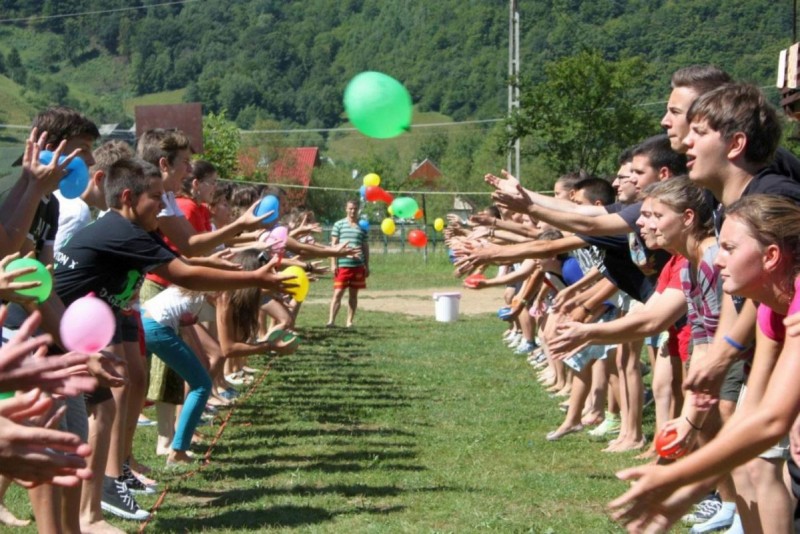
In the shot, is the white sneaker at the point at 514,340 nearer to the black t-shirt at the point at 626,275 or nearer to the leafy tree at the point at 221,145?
the black t-shirt at the point at 626,275

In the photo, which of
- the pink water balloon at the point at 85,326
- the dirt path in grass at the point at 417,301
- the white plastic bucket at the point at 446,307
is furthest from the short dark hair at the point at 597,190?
the dirt path in grass at the point at 417,301

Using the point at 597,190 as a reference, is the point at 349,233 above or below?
below

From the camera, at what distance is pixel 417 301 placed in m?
25.3

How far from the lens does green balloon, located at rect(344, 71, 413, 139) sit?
348 inches

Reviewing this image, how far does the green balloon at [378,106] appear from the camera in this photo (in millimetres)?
8844

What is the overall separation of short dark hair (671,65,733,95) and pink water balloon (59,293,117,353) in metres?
3.23

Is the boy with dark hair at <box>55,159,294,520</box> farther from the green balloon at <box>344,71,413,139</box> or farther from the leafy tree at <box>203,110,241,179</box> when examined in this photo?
the leafy tree at <box>203,110,241,179</box>

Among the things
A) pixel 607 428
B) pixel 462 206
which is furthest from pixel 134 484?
pixel 462 206

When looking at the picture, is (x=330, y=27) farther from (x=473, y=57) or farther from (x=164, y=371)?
(x=164, y=371)

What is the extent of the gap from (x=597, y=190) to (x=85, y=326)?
499cm

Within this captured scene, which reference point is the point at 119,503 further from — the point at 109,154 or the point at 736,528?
the point at 736,528

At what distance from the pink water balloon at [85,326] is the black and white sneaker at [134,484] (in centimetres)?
199

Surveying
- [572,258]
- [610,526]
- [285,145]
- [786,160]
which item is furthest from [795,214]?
[285,145]

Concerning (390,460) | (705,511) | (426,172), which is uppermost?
(705,511)
